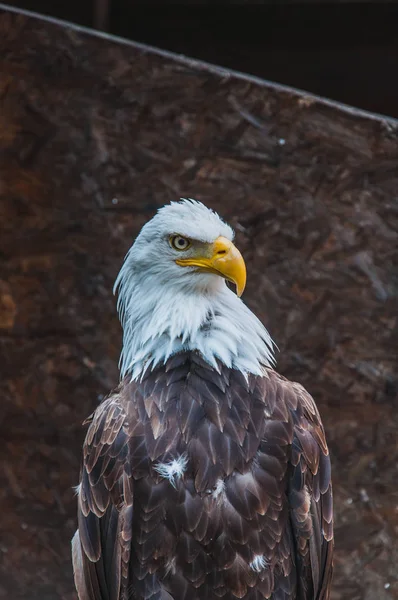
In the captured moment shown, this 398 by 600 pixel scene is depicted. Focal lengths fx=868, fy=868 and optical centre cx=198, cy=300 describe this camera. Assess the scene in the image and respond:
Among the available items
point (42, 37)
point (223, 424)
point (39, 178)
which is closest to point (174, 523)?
point (223, 424)

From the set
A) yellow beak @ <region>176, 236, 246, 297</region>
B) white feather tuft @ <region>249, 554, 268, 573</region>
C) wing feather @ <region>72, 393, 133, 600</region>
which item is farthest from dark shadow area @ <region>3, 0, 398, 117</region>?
white feather tuft @ <region>249, 554, 268, 573</region>

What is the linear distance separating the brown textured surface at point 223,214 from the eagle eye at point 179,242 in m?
1.12

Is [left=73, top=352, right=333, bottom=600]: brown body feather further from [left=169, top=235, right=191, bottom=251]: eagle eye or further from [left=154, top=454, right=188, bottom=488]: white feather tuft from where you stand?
[left=169, top=235, right=191, bottom=251]: eagle eye

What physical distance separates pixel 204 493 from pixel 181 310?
0.66 meters

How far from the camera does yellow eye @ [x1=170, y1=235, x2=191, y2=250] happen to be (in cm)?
315

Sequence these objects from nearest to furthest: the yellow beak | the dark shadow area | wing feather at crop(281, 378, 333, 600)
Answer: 1. the yellow beak
2. wing feather at crop(281, 378, 333, 600)
3. the dark shadow area

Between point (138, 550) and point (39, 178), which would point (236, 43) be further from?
point (138, 550)

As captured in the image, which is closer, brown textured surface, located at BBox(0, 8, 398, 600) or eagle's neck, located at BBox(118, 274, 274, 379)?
eagle's neck, located at BBox(118, 274, 274, 379)

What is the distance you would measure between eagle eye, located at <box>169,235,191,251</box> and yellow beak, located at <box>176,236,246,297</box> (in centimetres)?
5

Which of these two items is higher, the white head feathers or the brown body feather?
the white head feathers

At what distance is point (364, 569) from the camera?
4301mm

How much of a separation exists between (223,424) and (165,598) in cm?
64

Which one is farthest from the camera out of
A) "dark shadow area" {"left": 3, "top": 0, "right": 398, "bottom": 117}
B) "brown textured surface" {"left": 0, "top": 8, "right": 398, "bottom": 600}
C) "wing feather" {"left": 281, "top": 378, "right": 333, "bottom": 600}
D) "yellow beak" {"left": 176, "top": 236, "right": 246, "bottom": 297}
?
"dark shadow area" {"left": 3, "top": 0, "right": 398, "bottom": 117}

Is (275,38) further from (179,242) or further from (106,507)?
(106,507)
